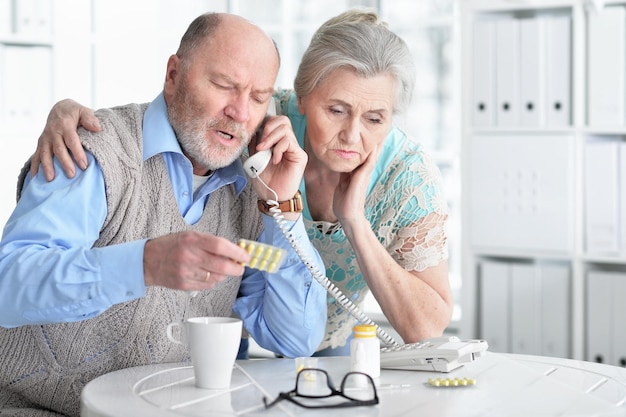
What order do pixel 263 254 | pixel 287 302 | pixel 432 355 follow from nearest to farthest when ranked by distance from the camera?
pixel 263 254, pixel 432 355, pixel 287 302

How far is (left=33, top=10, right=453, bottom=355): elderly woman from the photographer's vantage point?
6.56 feet

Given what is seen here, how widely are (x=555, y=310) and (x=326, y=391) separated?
2.45 m

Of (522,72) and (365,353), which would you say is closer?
(365,353)

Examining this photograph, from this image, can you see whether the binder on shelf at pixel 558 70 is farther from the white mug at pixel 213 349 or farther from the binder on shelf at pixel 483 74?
the white mug at pixel 213 349

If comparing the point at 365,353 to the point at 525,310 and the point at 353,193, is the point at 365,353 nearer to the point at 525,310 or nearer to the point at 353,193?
the point at 353,193

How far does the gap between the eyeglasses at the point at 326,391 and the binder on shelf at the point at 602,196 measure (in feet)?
7.67

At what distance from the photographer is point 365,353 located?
1.49 metres

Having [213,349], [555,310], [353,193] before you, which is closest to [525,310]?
[555,310]

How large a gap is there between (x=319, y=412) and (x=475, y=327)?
2649 millimetres

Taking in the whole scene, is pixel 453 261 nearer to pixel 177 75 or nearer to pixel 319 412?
pixel 177 75

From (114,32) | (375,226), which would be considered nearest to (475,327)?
(375,226)

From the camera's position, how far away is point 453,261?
15.2ft

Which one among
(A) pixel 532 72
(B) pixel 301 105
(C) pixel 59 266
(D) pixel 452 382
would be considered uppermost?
(A) pixel 532 72

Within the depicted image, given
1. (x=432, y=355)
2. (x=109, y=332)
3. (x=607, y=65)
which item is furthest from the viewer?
(x=607, y=65)
